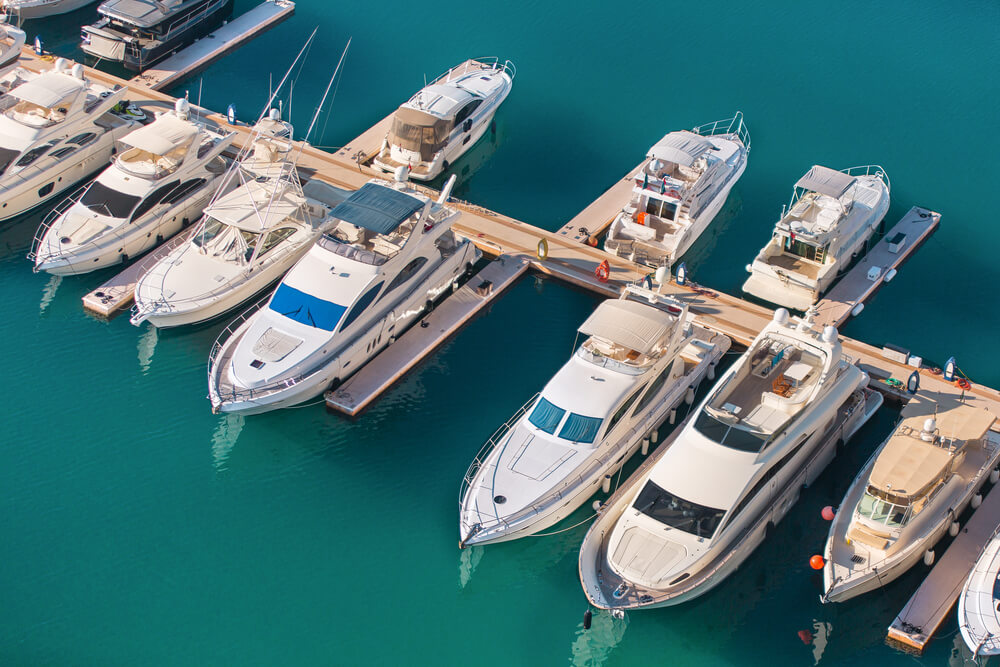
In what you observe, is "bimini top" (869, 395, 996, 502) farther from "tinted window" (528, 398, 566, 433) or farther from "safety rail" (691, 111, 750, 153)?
"safety rail" (691, 111, 750, 153)

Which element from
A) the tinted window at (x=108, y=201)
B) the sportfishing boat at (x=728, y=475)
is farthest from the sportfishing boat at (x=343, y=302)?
the sportfishing boat at (x=728, y=475)

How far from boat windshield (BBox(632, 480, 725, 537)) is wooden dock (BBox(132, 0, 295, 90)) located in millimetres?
38295

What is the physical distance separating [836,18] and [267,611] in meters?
50.6

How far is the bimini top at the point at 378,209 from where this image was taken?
151 feet

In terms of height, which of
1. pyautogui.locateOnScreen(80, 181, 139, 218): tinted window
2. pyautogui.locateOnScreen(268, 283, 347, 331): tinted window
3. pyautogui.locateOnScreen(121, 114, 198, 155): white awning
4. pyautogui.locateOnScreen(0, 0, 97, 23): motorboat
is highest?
pyautogui.locateOnScreen(121, 114, 198, 155): white awning

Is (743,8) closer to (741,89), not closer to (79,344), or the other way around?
(741,89)

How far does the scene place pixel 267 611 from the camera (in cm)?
3716

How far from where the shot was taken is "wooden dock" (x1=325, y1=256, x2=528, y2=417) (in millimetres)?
44531

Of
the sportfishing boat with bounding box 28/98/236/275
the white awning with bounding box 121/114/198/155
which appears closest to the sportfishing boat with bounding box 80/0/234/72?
the sportfishing boat with bounding box 28/98/236/275

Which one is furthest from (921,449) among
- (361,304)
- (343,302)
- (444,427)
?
(343,302)

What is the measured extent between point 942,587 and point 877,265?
18.0m

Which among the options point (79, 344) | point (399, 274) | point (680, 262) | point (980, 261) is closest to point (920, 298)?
point (980, 261)

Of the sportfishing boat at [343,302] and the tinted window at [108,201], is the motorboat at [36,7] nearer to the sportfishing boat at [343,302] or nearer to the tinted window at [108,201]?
the tinted window at [108,201]

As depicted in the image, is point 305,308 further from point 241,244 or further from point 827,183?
Answer: point 827,183
